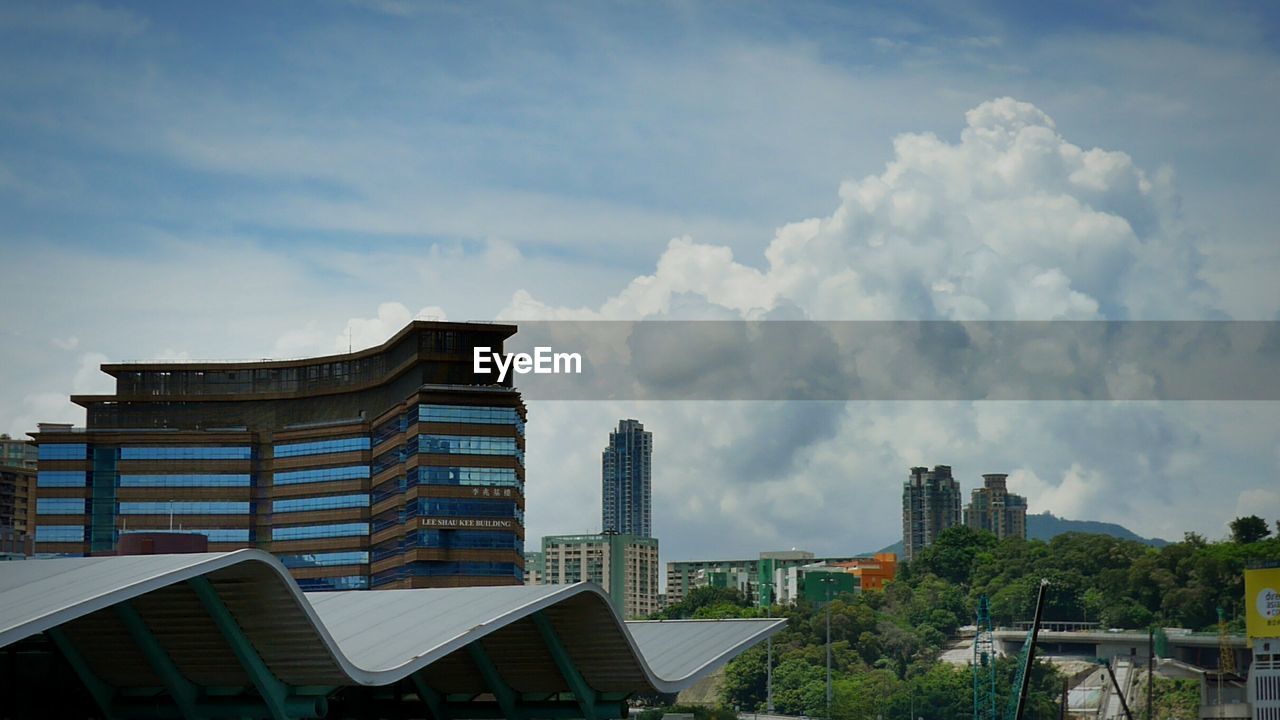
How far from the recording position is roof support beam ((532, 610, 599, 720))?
49125 millimetres

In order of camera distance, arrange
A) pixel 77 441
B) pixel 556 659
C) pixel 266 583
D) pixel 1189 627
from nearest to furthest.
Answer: pixel 266 583 → pixel 556 659 → pixel 77 441 → pixel 1189 627

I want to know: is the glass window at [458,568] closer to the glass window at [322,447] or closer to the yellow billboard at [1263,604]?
the glass window at [322,447]

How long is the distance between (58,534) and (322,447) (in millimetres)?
26423

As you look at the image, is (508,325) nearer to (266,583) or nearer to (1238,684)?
(1238,684)

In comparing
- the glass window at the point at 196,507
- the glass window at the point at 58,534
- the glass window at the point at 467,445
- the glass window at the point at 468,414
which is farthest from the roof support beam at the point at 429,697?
the glass window at the point at 58,534

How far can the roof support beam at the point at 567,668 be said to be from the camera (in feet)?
161

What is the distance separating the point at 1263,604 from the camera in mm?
167375

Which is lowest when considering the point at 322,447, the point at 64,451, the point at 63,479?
the point at 63,479

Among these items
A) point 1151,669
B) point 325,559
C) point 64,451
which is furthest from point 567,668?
point 1151,669

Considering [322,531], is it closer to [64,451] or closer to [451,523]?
[451,523]

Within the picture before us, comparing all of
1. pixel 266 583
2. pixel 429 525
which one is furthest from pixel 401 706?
pixel 429 525

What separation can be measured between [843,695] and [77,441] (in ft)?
272

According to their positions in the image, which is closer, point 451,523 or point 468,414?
point 451,523

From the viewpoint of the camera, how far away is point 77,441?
549 ft
